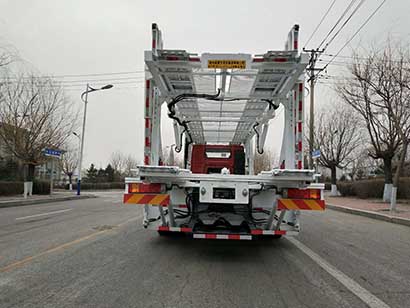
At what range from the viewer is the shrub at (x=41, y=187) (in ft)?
88.0

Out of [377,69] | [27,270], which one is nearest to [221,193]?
[27,270]

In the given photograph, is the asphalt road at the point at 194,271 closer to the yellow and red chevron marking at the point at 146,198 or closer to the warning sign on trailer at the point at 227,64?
the yellow and red chevron marking at the point at 146,198

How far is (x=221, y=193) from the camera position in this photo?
5570 millimetres

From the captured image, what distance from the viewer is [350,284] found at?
4.72 meters

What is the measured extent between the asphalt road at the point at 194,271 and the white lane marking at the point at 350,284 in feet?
0.04

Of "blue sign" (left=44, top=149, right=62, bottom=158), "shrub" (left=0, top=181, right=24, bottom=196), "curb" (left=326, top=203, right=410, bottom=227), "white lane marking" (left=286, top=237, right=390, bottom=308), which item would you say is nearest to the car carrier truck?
"white lane marking" (left=286, top=237, right=390, bottom=308)

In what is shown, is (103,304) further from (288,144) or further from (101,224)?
(101,224)

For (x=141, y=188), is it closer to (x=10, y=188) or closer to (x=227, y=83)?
(x=227, y=83)

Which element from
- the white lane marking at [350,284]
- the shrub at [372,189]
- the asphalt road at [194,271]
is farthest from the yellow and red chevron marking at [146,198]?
the shrub at [372,189]

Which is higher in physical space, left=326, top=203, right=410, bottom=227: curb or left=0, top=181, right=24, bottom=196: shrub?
left=0, top=181, right=24, bottom=196: shrub

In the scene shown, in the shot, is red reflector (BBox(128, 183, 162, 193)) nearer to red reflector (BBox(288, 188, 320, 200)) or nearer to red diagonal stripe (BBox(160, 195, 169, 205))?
red diagonal stripe (BBox(160, 195, 169, 205))

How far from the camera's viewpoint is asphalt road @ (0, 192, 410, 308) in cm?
403

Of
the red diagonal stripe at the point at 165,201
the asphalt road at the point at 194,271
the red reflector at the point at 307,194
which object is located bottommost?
the asphalt road at the point at 194,271

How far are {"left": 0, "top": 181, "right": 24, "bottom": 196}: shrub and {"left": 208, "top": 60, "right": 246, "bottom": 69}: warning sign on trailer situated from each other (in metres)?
21.2
